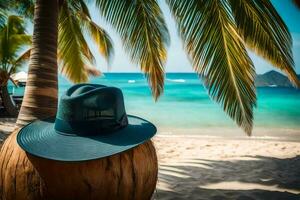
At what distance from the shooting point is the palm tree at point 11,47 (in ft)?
43.4

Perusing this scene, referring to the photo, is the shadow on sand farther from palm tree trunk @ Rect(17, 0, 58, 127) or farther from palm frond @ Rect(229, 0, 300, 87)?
palm tree trunk @ Rect(17, 0, 58, 127)

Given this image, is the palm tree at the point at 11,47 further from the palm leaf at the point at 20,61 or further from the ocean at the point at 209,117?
the ocean at the point at 209,117

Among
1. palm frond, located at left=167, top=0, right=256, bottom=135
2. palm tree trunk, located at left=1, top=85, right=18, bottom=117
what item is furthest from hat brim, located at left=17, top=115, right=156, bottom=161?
palm tree trunk, located at left=1, top=85, right=18, bottom=117

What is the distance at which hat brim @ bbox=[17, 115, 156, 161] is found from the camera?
158 centimetres

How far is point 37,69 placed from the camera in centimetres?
289

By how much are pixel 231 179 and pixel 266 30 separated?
2.57 meters

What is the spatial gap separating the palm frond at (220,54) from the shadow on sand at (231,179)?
51.5 inches

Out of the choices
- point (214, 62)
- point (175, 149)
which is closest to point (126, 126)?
point (214, 62)

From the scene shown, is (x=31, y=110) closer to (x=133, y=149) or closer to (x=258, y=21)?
(x=133, y=149)

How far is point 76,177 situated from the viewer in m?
1.62

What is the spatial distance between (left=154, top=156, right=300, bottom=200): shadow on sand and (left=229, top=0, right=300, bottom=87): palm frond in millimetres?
1639

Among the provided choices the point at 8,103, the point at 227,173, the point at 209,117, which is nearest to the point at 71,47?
the point at 227,173

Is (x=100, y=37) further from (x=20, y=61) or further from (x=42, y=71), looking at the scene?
(x=20, y=61)

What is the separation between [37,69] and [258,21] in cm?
245
